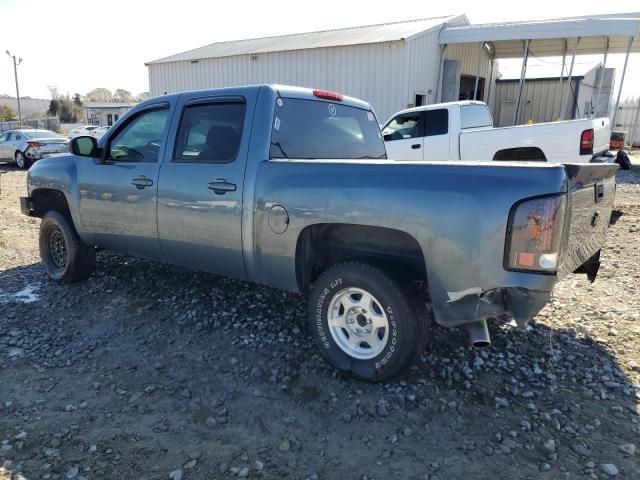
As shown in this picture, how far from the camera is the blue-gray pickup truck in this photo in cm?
271

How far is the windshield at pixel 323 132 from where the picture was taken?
3.86 m

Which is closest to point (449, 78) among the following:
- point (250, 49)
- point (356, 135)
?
point (250, 49)

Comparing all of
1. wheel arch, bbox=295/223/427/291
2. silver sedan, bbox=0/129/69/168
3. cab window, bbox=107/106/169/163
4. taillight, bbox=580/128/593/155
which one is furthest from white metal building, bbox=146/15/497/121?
wheel arch, bbox=295/223/427/291

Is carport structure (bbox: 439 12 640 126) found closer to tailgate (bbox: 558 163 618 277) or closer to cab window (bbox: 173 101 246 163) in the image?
tailgate (bbox: 558 163 618 277)

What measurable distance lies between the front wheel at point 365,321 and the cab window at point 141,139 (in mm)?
2079

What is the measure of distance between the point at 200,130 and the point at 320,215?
5.08 ft

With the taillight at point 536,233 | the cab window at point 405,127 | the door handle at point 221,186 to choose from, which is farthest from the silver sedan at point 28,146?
the taillight at point 536,233

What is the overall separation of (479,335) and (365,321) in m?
0.78

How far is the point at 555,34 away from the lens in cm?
1520

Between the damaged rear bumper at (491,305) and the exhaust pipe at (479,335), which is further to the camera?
the exhaust pipe at (479,335)

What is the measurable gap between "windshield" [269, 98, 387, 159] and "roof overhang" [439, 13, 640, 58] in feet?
42.5

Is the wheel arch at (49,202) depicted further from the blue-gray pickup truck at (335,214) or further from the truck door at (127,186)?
the truck door at (127,186)

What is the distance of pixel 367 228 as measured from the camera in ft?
10.8

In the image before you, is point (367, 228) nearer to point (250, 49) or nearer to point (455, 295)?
point (455, 295)
